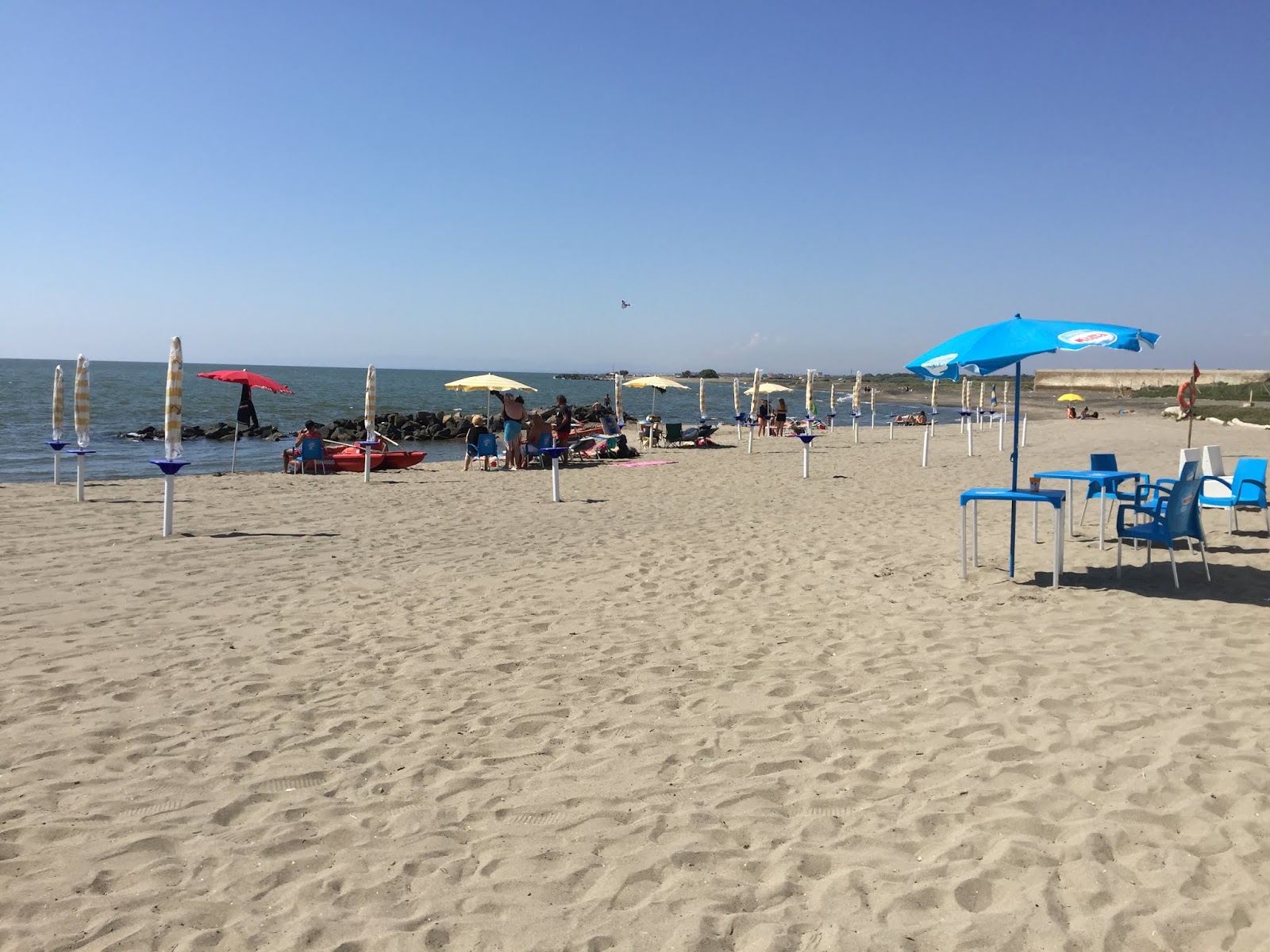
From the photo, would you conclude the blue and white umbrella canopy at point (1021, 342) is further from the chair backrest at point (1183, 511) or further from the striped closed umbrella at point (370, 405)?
the striped closed umbrella at point (370, 405)

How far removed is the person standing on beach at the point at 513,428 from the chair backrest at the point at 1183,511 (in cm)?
1219

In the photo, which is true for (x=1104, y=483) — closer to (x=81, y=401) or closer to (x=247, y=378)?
(x=81, y=401)

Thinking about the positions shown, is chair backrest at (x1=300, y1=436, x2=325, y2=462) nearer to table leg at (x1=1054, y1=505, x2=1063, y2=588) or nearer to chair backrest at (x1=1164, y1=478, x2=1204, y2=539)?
table leg at (x1=1054, y1=505, x2=1063, y2=588)

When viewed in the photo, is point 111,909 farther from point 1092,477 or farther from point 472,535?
point 1092,477

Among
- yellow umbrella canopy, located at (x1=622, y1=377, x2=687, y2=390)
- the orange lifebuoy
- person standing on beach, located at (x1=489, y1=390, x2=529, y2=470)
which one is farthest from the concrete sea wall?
person standing on beach, located at (x1=489, y1=390, x2=529, y2=470)

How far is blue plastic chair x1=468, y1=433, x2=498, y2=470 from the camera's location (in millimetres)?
17375

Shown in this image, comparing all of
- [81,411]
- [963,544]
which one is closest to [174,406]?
[81,411]

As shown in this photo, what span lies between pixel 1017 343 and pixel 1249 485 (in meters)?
4.45

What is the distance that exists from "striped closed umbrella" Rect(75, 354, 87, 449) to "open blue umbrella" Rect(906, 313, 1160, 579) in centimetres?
1099

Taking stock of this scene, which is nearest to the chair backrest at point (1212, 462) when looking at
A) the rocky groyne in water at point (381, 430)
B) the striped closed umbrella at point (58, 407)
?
the striped closed umbrella at point (58, 407)

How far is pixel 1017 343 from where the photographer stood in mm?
6219

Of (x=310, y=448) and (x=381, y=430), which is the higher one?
(x=381, y=430)

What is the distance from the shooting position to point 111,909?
2.63 metres

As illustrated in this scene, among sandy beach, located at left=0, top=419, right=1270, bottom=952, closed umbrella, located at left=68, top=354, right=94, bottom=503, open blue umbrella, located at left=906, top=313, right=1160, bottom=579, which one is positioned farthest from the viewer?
closed umbrella, located at left=68, top=354, right=94, bottom=503
